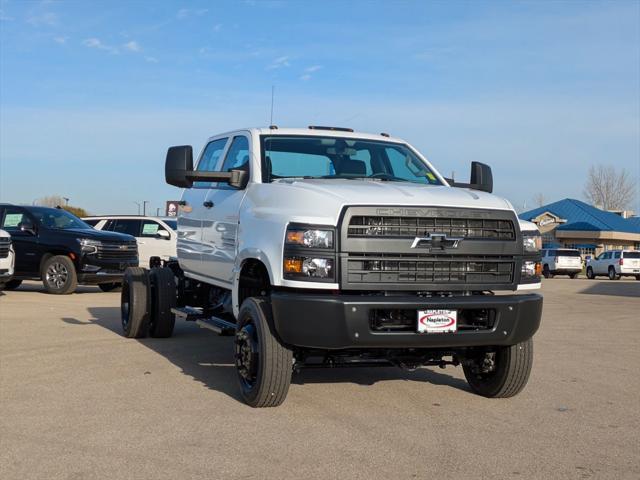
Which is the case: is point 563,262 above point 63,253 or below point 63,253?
below

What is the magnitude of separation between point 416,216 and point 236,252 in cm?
178

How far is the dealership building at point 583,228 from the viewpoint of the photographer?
6291 centimetres

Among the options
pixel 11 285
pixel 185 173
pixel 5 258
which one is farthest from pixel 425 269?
pixel 11 285

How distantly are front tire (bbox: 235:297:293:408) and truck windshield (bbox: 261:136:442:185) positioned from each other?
53.9 inches

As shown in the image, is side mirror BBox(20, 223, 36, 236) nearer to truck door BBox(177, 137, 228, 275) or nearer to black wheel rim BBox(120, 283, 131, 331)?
black wheel rim BBox(120, 283, 131, 331)

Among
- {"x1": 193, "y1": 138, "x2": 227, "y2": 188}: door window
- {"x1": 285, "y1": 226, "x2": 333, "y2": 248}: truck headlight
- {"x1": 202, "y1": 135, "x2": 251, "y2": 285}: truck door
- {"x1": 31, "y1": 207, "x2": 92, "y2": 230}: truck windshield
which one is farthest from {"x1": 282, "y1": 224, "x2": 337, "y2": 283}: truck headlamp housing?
{"x1": 31, "y1": 207, "x2": 92, "y2": 230}: truck windshield

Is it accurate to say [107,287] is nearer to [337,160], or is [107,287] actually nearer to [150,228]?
[150,228]

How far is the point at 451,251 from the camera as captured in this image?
19.1 ft

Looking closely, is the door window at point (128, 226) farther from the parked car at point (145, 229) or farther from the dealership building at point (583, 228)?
the dealership building at point (583, 228)

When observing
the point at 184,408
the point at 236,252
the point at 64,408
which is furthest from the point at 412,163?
the point at 64,408

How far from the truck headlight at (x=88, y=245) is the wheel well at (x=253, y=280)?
11064 millimetres

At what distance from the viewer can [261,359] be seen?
5.87 meters

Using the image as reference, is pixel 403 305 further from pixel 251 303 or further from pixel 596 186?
pixel 596 186

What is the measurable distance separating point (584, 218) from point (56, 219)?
5544cm
